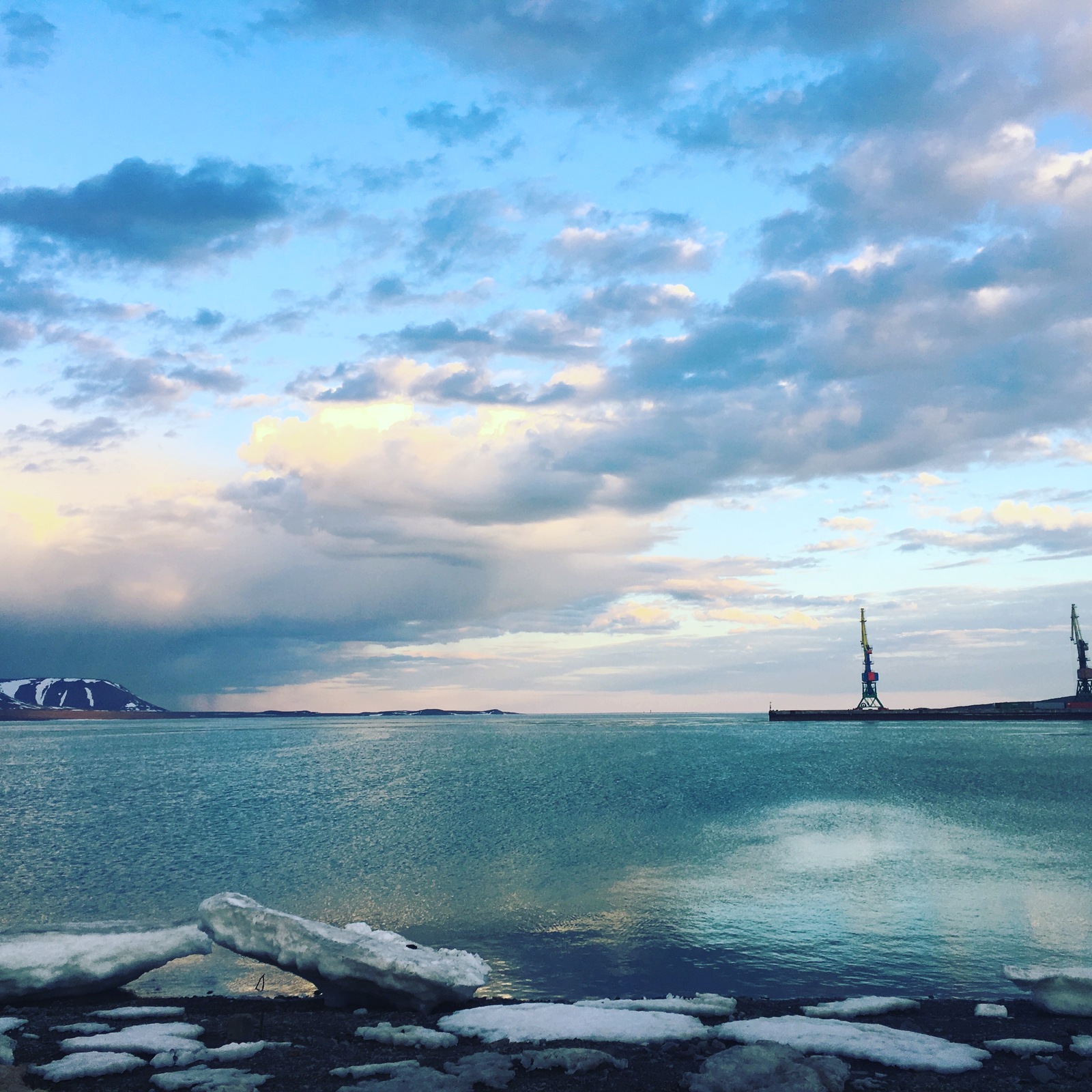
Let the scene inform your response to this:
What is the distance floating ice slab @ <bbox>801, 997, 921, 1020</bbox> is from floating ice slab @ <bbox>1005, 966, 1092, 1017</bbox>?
2473 mm

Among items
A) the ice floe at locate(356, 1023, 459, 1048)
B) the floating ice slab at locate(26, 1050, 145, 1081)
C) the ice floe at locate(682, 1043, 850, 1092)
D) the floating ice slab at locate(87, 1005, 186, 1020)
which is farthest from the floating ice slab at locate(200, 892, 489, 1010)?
the ice floe at locate(682, 1043, 850, 1092)

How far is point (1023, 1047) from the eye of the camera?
14.7 m

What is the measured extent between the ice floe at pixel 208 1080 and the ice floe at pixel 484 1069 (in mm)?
3072

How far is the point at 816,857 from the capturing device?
37812mm

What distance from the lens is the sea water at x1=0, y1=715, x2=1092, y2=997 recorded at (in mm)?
23000

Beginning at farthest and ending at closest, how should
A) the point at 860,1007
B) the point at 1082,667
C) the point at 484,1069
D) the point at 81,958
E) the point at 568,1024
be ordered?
the point at 1082,667, the point at 81,958, the point at 860,1007, the point at 568,1024, the point at 484,1069

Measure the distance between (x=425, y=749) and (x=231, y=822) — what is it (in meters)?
81.5

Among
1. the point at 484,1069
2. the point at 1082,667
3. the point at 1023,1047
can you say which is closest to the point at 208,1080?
the point at 484,1069

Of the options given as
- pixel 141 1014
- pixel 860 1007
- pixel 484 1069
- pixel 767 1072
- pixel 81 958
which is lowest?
pixel 860 1007

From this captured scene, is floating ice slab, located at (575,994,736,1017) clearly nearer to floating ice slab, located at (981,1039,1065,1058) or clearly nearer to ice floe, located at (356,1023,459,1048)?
ice floe, located at (356,1023,459,1048)

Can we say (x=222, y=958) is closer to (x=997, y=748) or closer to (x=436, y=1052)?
(x=436, y=1052)

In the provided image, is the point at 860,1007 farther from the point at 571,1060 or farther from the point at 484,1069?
the point at 484,1069

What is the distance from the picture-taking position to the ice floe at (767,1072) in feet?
39.3

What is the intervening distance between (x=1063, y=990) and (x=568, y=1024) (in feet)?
36.8
